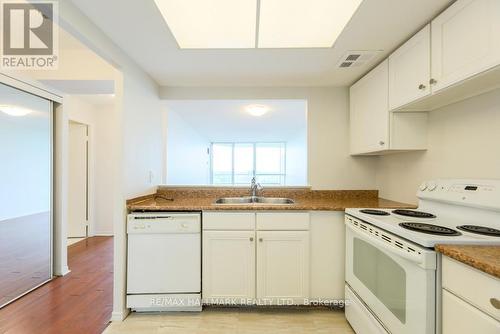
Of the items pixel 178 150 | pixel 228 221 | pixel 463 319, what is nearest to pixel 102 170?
pixel 178 150

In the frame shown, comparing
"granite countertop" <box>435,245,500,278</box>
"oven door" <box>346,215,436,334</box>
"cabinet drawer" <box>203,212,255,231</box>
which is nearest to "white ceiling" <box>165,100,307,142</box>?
"cabinet drawer" <box>203,212,255,231</box>

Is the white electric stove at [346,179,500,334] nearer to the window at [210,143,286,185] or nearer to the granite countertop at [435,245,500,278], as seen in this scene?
the granite countertop at [435,245,500,278]

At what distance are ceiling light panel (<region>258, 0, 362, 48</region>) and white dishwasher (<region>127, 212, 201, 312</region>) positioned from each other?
1503 millimetres

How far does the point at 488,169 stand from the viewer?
135cm

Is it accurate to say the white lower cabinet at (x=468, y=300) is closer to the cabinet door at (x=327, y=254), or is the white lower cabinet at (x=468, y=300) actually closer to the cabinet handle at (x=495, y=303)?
the cabinet handle at (x=495, y=303)

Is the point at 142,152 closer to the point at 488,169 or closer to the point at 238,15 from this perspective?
the point at 238,15

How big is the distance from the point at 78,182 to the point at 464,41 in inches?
190

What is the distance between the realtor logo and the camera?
Result: 157 centimetres

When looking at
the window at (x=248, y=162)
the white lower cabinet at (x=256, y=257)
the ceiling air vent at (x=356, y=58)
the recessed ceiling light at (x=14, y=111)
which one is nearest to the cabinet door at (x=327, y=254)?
the white lower cabinet at (x=256, y=257)

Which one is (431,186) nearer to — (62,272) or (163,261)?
(163,261)

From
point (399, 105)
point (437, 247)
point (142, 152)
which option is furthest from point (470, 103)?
point (142, 152)

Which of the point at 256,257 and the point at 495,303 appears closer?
the point at 495,303

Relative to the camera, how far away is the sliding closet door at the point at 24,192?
77.9 inches

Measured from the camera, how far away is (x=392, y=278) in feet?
4.20
